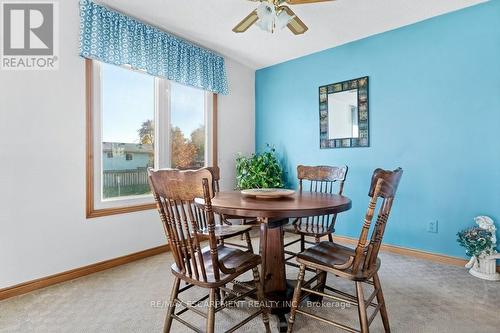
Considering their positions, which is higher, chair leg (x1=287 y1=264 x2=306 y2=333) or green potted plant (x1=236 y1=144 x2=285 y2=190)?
Result: green potted plant (x1=236 y1=144 x2=285 y2=190)

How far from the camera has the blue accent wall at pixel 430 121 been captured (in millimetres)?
2594

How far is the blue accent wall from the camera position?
8.51ft

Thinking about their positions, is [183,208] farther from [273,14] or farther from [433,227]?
[433,227]

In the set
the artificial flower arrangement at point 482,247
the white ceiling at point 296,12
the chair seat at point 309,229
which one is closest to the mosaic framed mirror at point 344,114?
the white ceiling at point 296,12

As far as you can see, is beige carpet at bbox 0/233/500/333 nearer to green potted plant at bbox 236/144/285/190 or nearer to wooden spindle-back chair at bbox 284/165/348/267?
wooden spindle-back chair at bbox 284/165/348/267

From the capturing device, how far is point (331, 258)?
161 centimetres

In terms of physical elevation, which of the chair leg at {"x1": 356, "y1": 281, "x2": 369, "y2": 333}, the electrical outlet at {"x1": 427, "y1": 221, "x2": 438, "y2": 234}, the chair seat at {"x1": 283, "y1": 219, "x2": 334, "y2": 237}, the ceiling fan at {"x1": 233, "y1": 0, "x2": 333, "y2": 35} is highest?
the ceiling fan at {"x1": 233, "y1": 0, "x2": 333, "y2": 35}

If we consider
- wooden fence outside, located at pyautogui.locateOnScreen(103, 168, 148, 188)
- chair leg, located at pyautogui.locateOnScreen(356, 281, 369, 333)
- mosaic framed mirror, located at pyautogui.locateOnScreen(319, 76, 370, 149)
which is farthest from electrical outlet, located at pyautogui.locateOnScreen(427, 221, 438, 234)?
wooden fence outside, located at pyautogui.locateOnScreen(103, 168, 148, 188)

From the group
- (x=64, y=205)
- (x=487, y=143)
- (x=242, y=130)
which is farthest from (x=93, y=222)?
(x=487, y=143)

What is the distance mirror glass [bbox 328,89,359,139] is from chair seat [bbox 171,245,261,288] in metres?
2.40

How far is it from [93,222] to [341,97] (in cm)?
312

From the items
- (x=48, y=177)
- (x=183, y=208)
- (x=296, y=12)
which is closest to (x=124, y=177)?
(x=48, y=177)

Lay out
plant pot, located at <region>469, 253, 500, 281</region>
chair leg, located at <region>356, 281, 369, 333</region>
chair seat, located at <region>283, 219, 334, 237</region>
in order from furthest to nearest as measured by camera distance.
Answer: plant pot, located at <region>469, 253, 500, 281</region> < chair seat, located at <region>283, 219, 334, 237</region> < chair leg, located at <region>356, 281, 369, 333</region>

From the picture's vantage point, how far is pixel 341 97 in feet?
11.6
